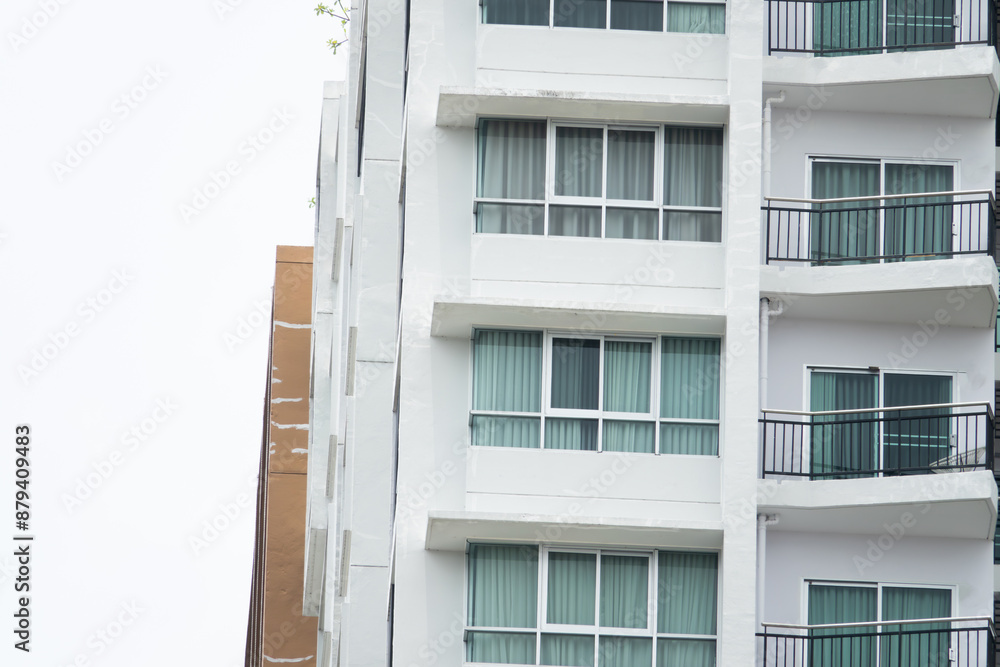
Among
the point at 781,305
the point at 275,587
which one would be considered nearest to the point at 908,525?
the point at 781,305

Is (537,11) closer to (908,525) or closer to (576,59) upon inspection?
(576,59)

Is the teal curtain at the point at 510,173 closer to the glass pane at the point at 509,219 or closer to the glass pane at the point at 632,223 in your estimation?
the glass pane at the point at 509,219

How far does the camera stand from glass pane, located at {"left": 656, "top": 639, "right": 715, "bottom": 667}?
25750mm

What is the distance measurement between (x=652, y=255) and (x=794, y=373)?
109 inches

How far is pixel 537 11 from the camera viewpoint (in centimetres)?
2769

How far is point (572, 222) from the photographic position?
27.1 metres

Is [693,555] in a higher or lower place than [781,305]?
lower

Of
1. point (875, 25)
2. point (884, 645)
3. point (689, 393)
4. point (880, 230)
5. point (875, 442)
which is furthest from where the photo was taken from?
point (875, 25)

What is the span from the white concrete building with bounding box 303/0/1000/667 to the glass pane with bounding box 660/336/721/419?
1.2 inches

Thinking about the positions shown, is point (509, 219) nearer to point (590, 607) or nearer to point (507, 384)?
point (507, 384)

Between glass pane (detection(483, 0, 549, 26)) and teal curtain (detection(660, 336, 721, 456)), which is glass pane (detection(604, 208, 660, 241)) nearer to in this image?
teal curtain (detection(660, 336, 721, 456))

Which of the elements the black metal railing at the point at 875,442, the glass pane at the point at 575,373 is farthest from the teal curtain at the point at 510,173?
the black metal railing at the point at 875,442

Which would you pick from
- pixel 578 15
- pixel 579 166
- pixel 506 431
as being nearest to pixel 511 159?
pixel 579 166

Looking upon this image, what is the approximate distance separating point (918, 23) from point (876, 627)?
922cm
